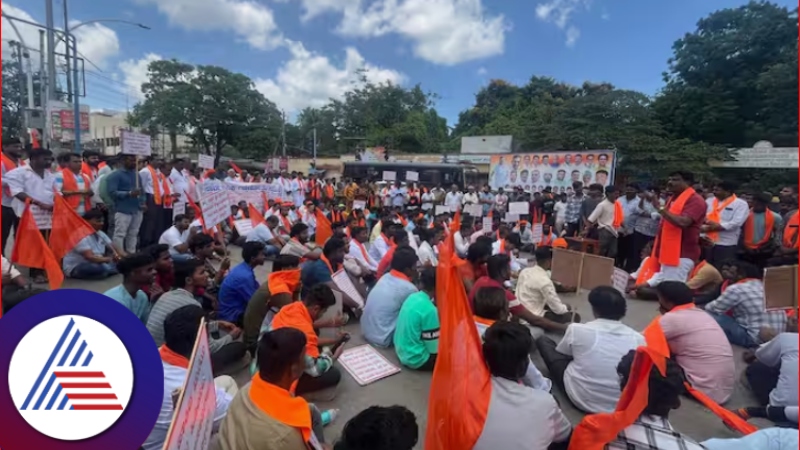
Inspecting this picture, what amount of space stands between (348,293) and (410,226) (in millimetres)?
4871

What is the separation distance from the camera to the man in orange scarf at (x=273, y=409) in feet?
6.39

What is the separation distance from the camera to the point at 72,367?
1047mm

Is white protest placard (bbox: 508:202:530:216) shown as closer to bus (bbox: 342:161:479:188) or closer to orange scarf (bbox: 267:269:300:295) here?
orange scarf (bbox: 267:269:300:295)

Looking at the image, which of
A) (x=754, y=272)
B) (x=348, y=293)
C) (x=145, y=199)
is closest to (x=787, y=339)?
(x=754, y=272)

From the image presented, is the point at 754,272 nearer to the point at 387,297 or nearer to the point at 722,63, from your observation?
the point at 387,297

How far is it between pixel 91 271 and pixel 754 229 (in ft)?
32.0

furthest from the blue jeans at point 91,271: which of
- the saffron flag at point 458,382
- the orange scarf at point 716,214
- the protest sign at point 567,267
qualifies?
the orange scarf at point 716,214

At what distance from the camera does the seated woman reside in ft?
19.5

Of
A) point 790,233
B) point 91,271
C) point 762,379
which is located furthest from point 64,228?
point 790,233

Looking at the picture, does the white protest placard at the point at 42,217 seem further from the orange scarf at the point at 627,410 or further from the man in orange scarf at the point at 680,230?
the man in orange scarf at the point at 680,230

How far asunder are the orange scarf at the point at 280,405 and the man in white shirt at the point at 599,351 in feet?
6.85

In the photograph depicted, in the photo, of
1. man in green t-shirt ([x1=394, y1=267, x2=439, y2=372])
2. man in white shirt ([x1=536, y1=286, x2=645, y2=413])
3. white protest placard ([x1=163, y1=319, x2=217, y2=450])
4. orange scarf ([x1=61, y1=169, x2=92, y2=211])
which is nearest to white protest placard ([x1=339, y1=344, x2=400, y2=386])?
man in green t-shirt ([x1=394, y1=267, x2=439, y2=372])

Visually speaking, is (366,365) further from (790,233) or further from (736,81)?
(736,81)

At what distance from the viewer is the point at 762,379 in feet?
11.8
